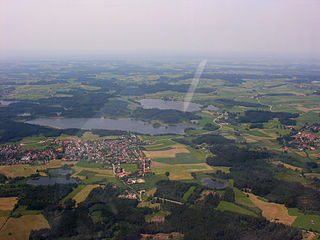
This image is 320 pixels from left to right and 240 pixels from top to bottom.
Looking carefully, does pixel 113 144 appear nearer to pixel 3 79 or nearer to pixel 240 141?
pixel 240 141

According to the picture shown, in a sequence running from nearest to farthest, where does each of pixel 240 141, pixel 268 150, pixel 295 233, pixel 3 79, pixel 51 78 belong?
pixel 295 233, pixel 268 150, pixel 240 141, pixel 3 79, pixel 51 78

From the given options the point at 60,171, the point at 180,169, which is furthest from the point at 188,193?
the point at 60,171

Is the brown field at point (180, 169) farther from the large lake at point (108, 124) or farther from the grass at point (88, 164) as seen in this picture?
the large lake at point (108, 124)

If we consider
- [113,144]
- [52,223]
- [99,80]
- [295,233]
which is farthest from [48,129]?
[99,80]

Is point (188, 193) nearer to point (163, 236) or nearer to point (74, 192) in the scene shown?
point (163, 236)

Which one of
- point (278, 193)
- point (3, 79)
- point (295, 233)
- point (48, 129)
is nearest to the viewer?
point (295, 233)

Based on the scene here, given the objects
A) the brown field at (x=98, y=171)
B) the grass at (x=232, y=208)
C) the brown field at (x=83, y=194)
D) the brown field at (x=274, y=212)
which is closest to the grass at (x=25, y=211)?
the brown field at (x=83, y=194)
